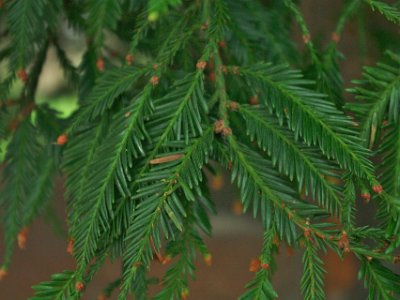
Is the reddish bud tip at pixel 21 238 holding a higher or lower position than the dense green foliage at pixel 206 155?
lower

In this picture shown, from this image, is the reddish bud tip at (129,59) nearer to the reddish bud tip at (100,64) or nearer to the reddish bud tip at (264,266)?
the reddish bud tip at (100,64)

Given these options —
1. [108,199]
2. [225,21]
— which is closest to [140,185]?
[108,199]

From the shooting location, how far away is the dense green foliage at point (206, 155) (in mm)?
690

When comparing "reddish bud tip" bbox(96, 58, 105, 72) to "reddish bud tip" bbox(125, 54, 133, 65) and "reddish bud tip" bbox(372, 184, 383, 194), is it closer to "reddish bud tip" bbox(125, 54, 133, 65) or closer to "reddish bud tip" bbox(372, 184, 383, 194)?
"reddish bud tip" bbox(125, 54, 133, 65)

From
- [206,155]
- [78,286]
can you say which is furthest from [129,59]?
[78,286]

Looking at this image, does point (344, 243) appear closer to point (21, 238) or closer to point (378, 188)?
point (378, 188)

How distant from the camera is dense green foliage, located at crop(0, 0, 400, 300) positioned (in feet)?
2.27

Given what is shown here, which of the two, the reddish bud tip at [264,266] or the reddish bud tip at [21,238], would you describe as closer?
the reddish bud tip at [264,266]

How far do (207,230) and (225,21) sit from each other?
273 millimetres

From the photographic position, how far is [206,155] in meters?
0.72

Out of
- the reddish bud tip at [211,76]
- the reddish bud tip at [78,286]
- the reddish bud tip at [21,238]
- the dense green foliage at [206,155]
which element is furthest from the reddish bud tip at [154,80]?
the reddish bud tip at [21,238]

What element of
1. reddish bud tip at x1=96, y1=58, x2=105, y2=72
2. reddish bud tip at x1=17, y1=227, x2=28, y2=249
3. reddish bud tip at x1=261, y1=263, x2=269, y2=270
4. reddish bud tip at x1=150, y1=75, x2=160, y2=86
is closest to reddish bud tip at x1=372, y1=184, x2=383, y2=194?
reddish bud tip at x1=261, y1=263, x2=269, y2=270

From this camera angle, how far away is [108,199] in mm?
726

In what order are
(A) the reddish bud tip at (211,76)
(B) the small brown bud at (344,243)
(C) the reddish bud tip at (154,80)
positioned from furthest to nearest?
(A) the reddish bud tip at (211,76), (C) the reddish bud tip at (154,80), (B) the small brown bud at (344,243)
